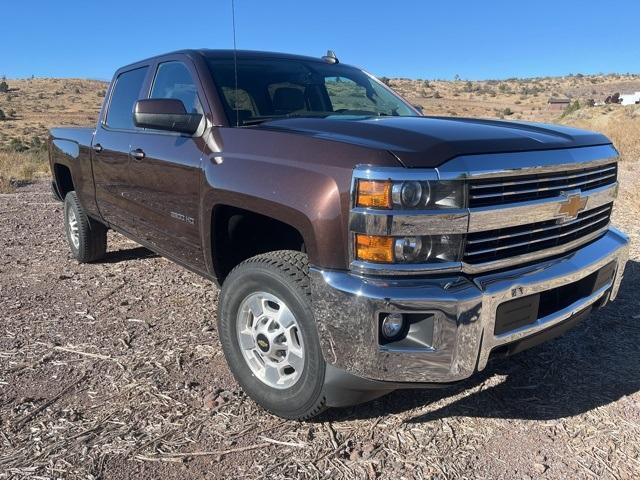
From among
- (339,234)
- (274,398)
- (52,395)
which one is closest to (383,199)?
(339,234)

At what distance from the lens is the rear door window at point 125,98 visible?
14.5 ft

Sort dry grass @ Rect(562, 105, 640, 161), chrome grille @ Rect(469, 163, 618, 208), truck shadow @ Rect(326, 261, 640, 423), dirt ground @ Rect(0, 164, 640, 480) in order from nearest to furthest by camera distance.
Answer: chrome grille @ Rect(469, 163, 618, 208) → dirt ground @ Rect(0, 164, 640, 480) → truck shadow @ Rect(326, 261, 640, 423) → dry grass @ Rect(562, 105, 640, 161)

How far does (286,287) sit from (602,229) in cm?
195

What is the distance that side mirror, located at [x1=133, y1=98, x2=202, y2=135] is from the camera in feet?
10.5

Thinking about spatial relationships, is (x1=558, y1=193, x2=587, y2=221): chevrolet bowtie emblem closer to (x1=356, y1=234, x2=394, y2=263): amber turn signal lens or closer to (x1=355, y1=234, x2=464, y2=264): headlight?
(x1=355, y1=234, x2=464, y2=264): headlight

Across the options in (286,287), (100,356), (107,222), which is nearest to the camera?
(286,287)

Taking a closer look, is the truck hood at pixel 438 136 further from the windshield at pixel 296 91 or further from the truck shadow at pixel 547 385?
the truck shadow at pixel 547 385

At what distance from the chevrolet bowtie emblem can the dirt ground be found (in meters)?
1.03

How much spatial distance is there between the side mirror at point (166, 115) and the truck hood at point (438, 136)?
1.52 feet

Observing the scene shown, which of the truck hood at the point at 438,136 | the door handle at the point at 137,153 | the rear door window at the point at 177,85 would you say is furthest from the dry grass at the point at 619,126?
the door handle at the point at 137,153

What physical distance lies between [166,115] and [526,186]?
1.97 metres

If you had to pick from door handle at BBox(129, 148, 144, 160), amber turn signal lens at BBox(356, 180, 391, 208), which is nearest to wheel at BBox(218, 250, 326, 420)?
amber turn signal lens at BBox(356, 180, 391, 208)

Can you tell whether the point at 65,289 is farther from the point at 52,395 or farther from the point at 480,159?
the point at 480,159

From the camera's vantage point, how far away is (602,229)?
327 cm
